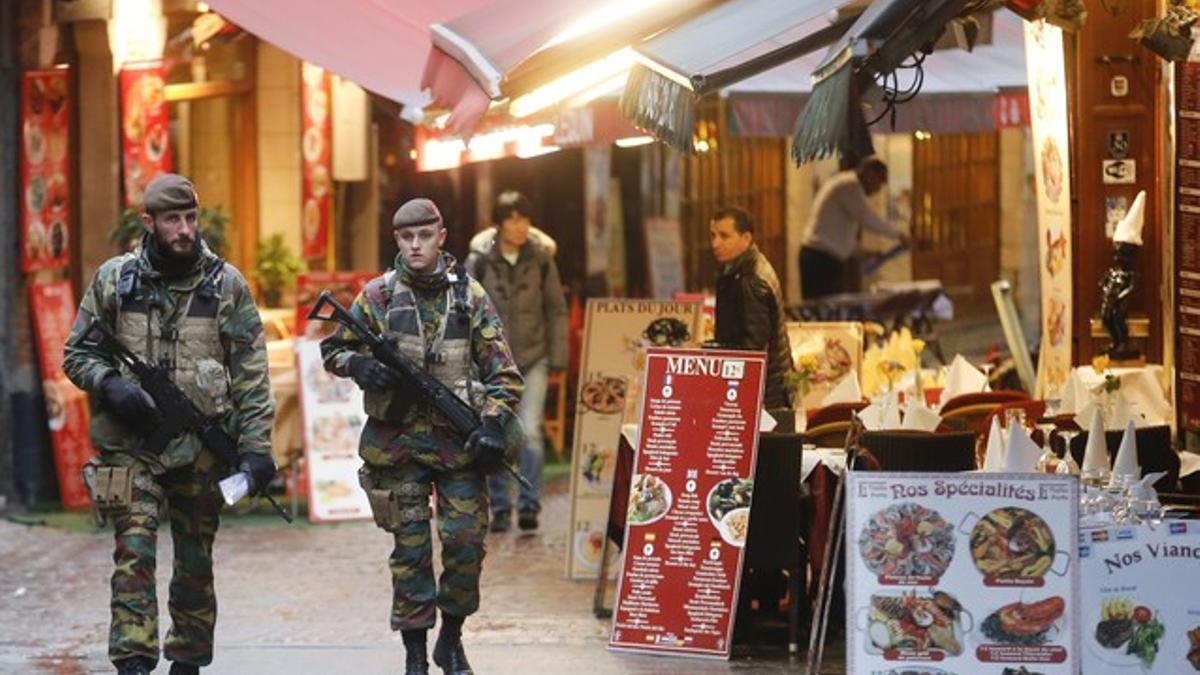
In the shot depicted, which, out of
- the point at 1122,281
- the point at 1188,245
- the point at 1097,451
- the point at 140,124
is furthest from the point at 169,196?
the point at 140,124

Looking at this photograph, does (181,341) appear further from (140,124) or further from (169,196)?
(140,124)

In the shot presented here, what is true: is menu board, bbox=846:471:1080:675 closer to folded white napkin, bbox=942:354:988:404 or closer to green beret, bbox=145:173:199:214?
green beret, bbox=145:173:199:214

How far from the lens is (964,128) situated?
64.5ft

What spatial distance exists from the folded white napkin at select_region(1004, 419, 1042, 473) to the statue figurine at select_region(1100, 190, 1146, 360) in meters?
3.15

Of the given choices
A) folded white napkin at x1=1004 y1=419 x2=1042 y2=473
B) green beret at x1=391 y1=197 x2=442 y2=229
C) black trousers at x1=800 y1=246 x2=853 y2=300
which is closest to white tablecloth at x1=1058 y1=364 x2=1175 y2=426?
folded white napkin at x1=1004 y1=419 x2=1042 y2=473

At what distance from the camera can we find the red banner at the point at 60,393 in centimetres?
1652

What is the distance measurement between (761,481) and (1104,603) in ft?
8.84

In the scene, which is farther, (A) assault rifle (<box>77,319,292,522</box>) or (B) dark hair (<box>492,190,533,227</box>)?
(B) dark hair (<box>492,190,533,227</box>)

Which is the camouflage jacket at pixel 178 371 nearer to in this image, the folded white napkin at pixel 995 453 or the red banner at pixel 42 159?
the folded white napkin at pixel 995 453

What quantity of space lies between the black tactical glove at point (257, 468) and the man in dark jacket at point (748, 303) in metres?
3.84

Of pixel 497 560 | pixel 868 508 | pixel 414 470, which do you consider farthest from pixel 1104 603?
pixel 497 560

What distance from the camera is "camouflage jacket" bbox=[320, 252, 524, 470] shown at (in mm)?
10742

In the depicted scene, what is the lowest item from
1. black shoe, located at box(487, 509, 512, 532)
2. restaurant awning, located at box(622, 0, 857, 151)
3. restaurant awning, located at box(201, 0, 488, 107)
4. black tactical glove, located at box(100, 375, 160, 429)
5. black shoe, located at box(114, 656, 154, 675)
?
black shoe, located at box(114, 656, 154, 675)

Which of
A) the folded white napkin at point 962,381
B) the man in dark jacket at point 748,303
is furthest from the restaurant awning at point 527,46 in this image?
the folded white napkin at point 962,381
